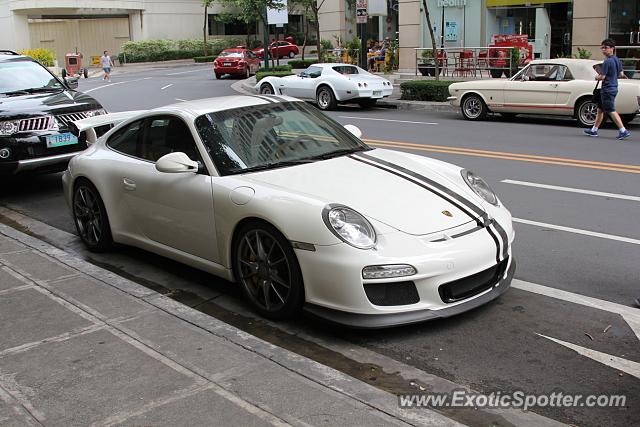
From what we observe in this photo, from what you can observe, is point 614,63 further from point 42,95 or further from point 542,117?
point 42,95

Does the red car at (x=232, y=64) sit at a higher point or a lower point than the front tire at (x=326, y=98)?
higher

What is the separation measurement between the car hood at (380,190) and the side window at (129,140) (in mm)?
1531

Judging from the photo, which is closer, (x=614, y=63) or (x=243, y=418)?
(x=243, y=418)

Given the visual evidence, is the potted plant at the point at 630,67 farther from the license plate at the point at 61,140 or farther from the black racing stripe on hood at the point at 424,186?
the black racing stripe on hood at the point at 424,186

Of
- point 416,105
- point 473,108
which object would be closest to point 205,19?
point 416,105

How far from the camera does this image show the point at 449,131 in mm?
14828

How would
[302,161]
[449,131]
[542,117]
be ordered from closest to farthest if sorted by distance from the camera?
[302,161] → [449,131] → [542,117]

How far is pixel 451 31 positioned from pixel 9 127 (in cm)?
2062

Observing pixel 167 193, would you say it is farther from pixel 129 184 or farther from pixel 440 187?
pixel 440 187

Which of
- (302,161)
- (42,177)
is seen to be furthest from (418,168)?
(42,177)

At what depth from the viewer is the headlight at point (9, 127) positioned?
351 inches

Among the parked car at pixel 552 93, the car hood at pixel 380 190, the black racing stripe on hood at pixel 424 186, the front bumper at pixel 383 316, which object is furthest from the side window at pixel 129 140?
the parked car at pixel 552 93

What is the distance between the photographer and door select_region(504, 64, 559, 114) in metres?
15.4

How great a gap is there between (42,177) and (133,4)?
176ft
